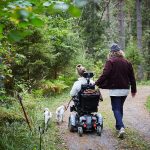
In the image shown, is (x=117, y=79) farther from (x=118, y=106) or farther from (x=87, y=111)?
(x=87, y=111)

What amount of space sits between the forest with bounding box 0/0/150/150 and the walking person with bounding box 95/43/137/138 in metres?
0.76

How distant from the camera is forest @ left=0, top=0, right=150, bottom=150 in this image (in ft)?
7.56

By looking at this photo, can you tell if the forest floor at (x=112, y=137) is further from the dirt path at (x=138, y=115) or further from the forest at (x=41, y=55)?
the forest at (x=41, y=55)

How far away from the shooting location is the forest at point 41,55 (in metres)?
2.30

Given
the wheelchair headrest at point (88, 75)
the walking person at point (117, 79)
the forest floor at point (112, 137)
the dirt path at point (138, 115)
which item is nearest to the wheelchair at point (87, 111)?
the wheelchair headrest at point (88, 75)

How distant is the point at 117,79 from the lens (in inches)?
332

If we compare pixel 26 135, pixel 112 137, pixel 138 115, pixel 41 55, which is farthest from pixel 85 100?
pixel 41 55

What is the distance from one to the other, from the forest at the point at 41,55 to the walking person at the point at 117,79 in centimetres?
76

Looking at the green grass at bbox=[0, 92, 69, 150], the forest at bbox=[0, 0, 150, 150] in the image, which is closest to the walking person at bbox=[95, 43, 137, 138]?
the forest at bbox=[0, 0, 150, 150]

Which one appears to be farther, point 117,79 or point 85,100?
point 117,79

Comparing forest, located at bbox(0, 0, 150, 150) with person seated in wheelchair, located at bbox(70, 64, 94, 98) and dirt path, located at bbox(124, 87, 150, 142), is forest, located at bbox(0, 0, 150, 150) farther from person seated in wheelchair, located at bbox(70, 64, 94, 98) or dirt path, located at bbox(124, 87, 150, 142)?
person seated in wheelchair, located at bbox(70, 64, 94, 98)

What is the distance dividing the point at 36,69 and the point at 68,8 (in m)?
14.3

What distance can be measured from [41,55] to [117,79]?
825 cm

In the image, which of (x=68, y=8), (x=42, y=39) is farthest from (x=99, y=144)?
(x=42, y=39)
